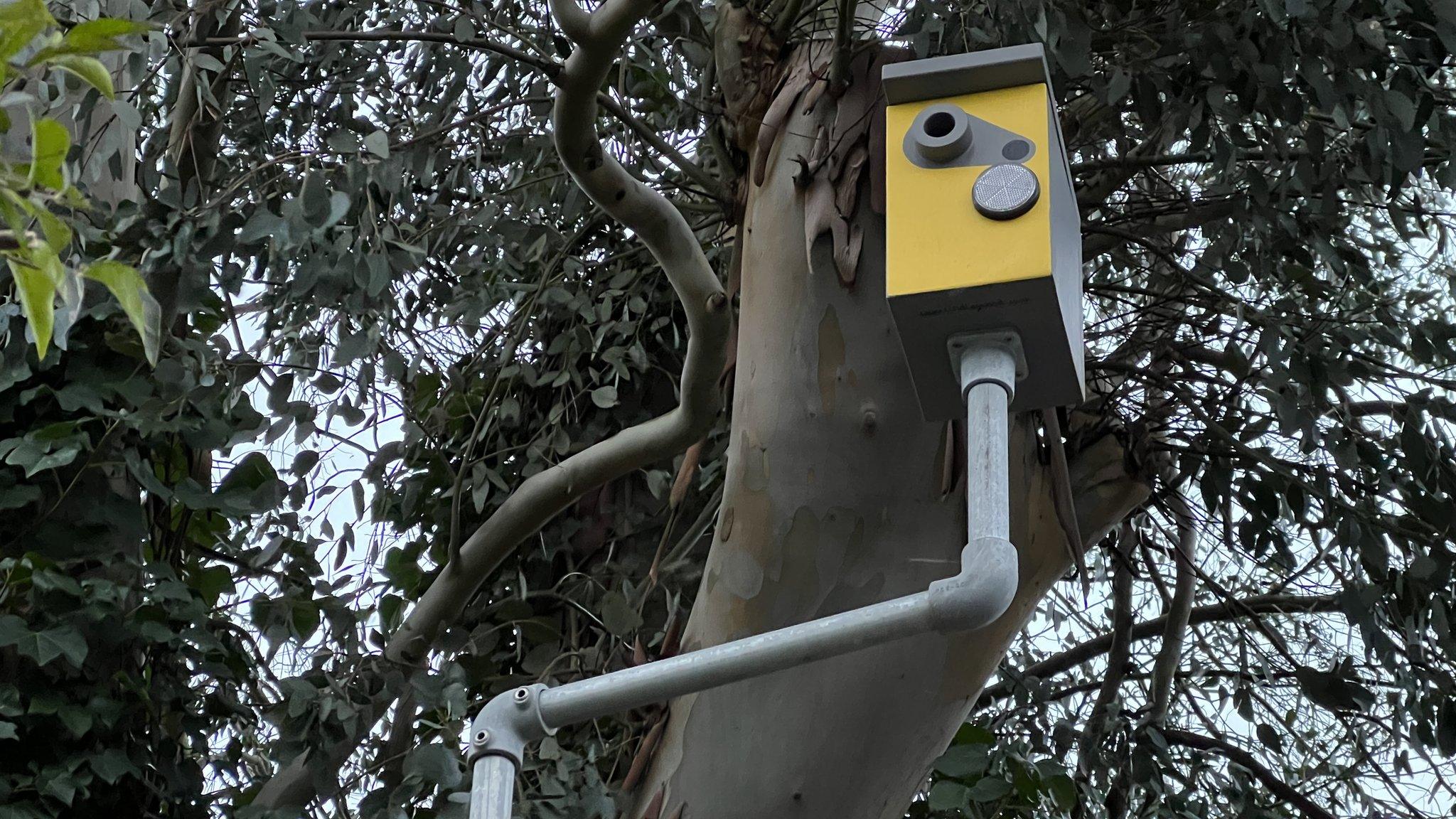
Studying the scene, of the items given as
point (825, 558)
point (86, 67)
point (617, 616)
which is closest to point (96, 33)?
point (86, 67)

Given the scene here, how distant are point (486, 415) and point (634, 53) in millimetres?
993

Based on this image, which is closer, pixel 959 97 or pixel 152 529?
pixel 959 97

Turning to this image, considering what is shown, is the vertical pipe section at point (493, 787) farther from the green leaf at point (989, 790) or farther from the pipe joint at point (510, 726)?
the green leaf at point (989, 790)

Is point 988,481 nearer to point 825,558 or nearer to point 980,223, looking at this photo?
point 980,223

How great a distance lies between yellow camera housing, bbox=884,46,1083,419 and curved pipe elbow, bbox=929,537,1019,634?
11.2 inches

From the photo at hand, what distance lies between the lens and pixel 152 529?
3.57 m

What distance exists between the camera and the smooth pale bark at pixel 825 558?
273cm

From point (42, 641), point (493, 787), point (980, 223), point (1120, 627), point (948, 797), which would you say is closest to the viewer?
point (493, 787)

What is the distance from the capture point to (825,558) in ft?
9.01

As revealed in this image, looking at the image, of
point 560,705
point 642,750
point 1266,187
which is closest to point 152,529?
point 642,750

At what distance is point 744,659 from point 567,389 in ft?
9.07

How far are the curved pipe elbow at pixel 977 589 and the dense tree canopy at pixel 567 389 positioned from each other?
1.15 meters

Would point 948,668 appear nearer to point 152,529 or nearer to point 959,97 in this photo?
point 959,97

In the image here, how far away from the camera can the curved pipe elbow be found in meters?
1.58
